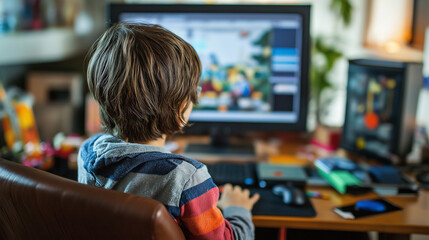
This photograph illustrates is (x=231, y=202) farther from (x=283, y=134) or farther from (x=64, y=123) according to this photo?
(x=64, y=123)

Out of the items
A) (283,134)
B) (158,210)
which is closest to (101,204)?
(158,210)

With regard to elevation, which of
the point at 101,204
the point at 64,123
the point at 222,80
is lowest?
the point at 64,123

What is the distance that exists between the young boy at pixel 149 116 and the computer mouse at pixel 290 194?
30cm

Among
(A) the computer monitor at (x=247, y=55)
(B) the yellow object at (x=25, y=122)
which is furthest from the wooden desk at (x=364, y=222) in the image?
(B) the yellow object at (x=25, y=122)

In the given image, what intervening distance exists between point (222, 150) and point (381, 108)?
561 millimetres

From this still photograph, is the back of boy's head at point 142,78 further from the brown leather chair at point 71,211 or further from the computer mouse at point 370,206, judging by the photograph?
the computer mouse at point 370,206

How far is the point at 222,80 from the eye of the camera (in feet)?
4.80

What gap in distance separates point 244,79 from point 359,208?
1.91ft

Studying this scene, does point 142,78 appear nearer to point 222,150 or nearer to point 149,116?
point 149,116

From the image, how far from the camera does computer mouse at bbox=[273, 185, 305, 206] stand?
111cm

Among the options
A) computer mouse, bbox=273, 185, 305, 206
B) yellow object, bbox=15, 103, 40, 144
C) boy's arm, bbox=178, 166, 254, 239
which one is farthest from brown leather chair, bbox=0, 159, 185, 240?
yellow object, bbox=15, 103, 40, 144

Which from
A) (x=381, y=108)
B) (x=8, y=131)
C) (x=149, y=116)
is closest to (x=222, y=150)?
(x=381, y=108)

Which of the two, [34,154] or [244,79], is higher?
[244,79]

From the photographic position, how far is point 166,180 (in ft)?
2.55
